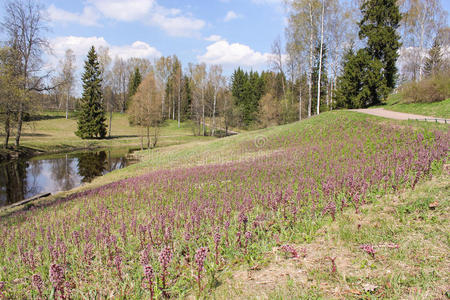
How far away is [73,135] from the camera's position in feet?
157

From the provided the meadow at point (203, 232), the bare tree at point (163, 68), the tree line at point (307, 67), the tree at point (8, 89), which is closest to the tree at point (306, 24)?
the tree line at point (307, 67)

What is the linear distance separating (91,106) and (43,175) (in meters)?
31.2

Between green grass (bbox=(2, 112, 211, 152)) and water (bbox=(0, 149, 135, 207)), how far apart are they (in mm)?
6627

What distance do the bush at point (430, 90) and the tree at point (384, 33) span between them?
320 cm

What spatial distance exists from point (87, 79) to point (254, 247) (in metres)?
54.5

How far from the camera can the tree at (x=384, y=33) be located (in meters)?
27.3

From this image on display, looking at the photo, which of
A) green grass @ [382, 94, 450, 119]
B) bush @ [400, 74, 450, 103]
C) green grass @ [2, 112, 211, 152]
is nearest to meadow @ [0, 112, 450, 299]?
green grass @ [382, 94, 450, 119]

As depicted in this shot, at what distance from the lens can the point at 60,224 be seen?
23.0 ft

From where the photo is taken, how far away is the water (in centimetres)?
1554

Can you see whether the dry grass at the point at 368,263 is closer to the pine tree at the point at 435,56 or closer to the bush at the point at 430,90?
the bush at the point at 430,90

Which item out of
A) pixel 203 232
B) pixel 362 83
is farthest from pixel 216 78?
pixel 203 232

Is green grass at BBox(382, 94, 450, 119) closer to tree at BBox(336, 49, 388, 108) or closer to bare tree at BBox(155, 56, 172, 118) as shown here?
tree at BBox(336, 49, 388, 108)

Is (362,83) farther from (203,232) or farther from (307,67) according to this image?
(203,232)

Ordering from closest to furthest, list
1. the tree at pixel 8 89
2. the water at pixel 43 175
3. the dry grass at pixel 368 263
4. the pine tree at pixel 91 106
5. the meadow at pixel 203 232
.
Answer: the dry grass at pixel 368 263
the meadow at pixel 203 232
the water at pixel 43 175
the tree at pixel 8 89
the pine tree at pixel 91 106
